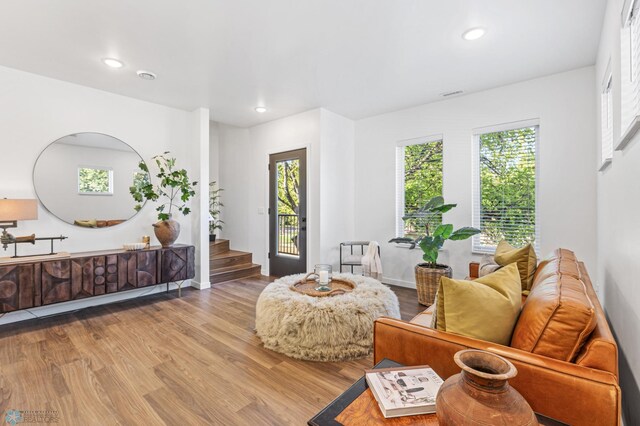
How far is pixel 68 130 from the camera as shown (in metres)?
3.65

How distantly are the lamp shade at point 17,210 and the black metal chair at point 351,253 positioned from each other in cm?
365

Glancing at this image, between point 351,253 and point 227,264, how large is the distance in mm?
2137

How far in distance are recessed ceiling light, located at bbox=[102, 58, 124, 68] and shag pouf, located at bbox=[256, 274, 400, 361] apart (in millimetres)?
2893

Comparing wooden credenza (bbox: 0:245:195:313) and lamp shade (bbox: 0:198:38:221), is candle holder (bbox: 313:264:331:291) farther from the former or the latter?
lamp shade (bbox: 0:198:38:221)

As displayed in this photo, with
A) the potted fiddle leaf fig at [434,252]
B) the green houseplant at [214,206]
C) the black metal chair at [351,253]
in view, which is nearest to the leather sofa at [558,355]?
the potted fiddle leaf fig at [434,252]

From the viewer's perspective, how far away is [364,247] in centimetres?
504

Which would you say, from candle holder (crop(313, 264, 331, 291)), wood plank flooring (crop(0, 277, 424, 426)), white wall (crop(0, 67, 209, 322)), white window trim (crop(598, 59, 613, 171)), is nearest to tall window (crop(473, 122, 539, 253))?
white window trim (crop(598, 59, 613, 171))

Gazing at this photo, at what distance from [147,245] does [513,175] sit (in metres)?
4.77

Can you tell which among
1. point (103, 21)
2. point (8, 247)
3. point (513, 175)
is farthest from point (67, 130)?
point (513, 175)

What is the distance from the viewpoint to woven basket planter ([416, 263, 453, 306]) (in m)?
3.70

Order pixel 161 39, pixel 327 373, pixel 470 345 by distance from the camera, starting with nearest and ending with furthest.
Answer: pixel 470 345
pixel 327 373
pixel 161 39

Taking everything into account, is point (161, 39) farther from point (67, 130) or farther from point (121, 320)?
point (121, 320)

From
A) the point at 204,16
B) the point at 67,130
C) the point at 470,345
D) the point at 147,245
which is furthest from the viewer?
the point at 147,245

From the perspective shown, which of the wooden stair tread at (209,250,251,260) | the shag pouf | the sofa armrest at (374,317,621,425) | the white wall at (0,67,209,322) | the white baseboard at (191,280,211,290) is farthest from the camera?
the wooden stair tread at (209,250,251,260)
